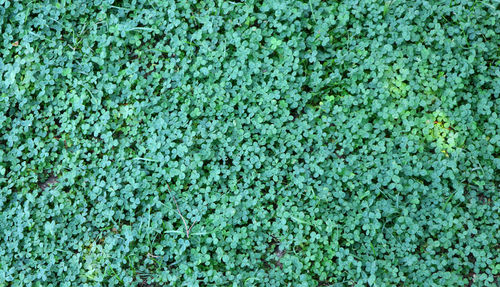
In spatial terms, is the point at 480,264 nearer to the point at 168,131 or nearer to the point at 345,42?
the point at 345,42

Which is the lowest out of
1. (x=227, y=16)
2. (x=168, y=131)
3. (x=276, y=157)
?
(x=276, y=157)

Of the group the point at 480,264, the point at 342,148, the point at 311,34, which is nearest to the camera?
the point at 480,264

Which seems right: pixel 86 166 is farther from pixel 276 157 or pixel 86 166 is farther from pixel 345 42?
pixel 345 42

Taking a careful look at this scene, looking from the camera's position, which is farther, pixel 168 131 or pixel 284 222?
pixel 168 131

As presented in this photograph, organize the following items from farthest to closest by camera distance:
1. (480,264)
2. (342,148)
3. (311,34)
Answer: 1. (311,34)
2. (342,148)
3. (480,264)

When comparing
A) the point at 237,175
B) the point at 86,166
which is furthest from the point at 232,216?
the point at 86,166

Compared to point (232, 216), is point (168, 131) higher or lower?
higher
